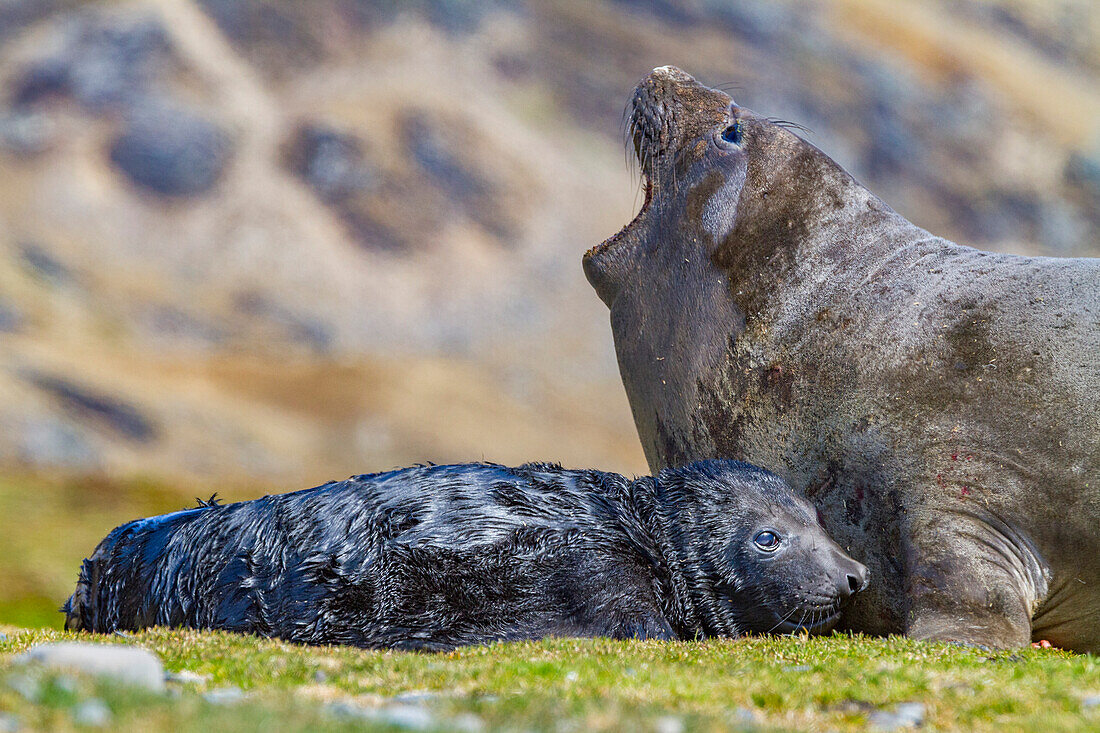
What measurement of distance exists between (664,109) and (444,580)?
5227 mm

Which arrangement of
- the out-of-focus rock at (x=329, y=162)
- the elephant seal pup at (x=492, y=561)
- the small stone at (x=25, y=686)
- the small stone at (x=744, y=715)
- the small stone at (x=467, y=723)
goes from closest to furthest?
the small stone at (x=467, y=723) → the small stone at (x=25, y=686) → the small stone at (x=744, y=715) → the elephant seal pup at (x=492, y=561) → the out-of-focus rock at (x=329, y=162)

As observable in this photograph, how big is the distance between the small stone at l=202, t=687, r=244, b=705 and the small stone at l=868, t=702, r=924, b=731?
2.17 metres

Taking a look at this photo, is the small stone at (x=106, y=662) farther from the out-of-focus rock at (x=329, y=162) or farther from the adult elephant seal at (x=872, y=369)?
the out-of-focus rock at (x=329, y=162)

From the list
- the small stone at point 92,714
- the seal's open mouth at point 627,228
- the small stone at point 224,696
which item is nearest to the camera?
the small stone at point 92,714

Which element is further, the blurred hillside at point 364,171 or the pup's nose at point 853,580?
the blurred hillside at point 364,171

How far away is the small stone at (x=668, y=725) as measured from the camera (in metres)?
3.34

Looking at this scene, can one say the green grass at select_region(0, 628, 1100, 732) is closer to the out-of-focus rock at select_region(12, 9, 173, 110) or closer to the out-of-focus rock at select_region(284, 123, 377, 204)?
the out-of-focus rock at select_region(284, 123, 377, 204)

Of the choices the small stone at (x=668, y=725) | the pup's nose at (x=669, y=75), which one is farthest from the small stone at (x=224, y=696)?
the pup's nose at (x=669, y=75)

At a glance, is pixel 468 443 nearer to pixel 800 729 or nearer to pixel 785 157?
pixel 785 157

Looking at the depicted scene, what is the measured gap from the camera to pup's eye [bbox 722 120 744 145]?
9.64m

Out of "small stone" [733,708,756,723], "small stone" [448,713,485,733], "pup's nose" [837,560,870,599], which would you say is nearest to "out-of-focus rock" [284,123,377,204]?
"pup's nose" [837,560,870,599]

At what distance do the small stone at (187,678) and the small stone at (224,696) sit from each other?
0.55 ft

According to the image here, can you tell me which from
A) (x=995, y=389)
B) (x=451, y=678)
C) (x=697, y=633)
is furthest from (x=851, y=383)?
(x=451, y=678)

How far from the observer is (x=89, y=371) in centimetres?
4994
